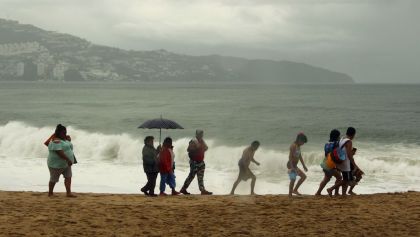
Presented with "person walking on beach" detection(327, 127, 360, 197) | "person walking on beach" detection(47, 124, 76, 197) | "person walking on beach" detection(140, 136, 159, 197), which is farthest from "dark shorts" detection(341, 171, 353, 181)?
"person walking on beach" detection(47, 124, 76, 197)

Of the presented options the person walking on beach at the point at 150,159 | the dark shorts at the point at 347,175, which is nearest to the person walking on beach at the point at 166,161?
the person walking on beach at the point at 150,159

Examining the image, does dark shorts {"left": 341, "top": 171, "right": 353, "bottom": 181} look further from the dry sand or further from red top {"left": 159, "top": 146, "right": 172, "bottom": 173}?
red top {"left": 159, "top": 146, "right": 172, "bottom": 173}

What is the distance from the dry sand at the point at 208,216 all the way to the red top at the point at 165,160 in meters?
0.92

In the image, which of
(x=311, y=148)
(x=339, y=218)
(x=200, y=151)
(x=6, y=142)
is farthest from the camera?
(x=311, y=148)

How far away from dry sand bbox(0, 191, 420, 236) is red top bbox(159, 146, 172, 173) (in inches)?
36.4

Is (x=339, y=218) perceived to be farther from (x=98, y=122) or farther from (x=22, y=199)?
(x=98, y=122)

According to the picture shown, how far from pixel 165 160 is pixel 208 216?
10.4ft

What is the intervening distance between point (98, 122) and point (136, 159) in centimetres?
3134

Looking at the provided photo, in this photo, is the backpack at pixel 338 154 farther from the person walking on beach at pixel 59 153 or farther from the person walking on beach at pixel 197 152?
the person walking on beach at pixel 59 153

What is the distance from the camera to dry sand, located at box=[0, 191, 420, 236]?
9531 mm

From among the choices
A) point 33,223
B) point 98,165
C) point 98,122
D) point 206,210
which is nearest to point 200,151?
point 206,210

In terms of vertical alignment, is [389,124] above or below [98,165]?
above

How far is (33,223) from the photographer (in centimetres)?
966

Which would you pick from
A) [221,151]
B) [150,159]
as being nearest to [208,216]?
[150,159]
